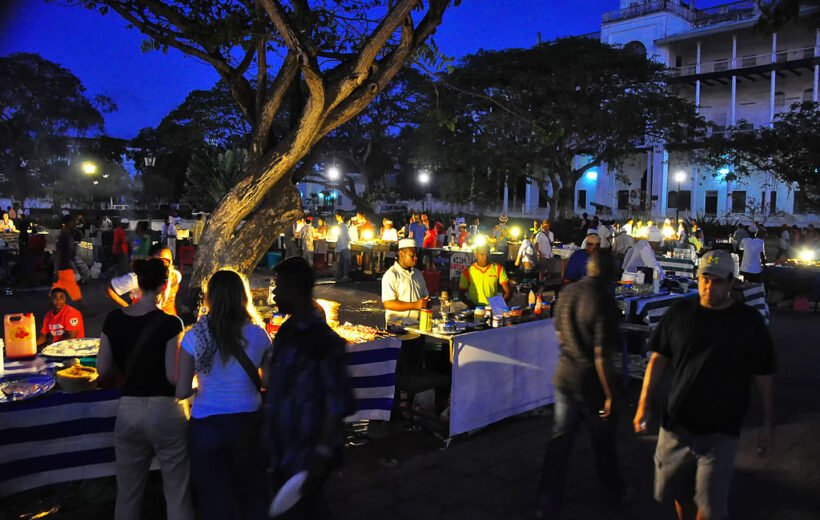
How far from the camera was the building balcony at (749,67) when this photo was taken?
3628 centimetres

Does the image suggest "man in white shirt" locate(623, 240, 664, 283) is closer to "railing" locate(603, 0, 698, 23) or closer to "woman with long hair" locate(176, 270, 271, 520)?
"woman with long hair" locate(176, 270, 271, 520)

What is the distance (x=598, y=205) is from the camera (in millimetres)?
42562

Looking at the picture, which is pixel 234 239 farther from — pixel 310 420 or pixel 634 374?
pixel 634 374

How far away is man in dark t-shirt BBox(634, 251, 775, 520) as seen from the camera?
318cm

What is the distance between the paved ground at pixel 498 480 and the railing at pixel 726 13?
41.2 meters

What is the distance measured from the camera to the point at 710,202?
1619 inches

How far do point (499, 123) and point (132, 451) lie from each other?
28923mm

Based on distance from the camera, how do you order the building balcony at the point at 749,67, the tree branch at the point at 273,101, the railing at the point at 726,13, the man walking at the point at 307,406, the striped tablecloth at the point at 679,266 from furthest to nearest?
1. the railing at the point at 726,13
2. the building balcony at the point at 749,67
3. the striped tablecloth at the point at 679,266
4. the tree branch at the point at 273,101
5. the man walking at the point at 307,406

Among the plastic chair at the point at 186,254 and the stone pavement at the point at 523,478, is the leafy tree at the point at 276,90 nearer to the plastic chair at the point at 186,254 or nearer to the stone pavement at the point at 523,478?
the stone pavement at the point at 523,478

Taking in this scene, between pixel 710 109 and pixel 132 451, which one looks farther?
pixel 710 109

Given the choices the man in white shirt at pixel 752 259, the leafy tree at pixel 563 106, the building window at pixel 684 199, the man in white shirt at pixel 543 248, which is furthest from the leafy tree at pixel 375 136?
the man in white shirt at pixel 752 259

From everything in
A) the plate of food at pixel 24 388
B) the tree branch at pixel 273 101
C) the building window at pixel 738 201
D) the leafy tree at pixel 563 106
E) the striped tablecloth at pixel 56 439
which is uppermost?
the leafy tree at pixel 563 106

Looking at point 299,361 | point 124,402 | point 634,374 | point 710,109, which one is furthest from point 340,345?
point 710,109

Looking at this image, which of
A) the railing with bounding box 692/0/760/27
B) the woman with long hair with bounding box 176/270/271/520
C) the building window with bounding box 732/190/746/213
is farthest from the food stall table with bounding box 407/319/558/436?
the railing with bounding box 692/0/760/27
